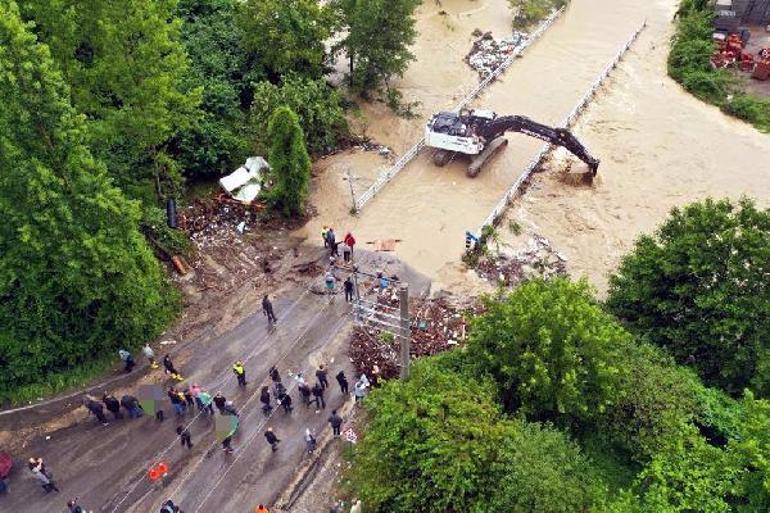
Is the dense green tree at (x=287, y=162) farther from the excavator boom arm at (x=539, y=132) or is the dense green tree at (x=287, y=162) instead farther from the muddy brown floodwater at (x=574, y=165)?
the excavator boom arm at (x=539, y=132)

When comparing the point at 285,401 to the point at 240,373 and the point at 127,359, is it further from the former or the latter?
the point at 127,359

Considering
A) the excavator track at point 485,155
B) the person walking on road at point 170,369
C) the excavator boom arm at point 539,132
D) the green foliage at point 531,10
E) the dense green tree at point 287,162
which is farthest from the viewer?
the green foliage at point 531,10

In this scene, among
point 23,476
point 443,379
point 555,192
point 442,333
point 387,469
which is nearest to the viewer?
point 387,469

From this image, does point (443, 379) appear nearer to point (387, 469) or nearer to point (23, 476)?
point (387, 469)

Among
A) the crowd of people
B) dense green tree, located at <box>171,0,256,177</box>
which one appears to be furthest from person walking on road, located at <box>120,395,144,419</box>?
dense green tree, located at <box>171,0,256,177</box>

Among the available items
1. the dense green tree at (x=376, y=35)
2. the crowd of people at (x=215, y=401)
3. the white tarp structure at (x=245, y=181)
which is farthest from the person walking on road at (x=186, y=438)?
the dense green tree at (x=376, y=35)

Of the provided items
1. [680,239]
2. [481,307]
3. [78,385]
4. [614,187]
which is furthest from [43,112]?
[614,187]
